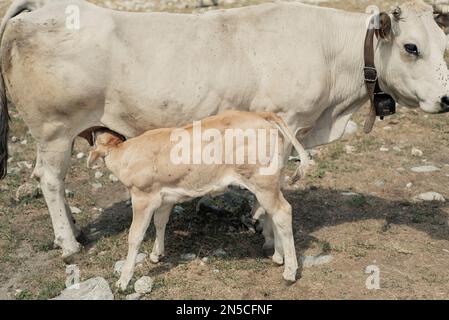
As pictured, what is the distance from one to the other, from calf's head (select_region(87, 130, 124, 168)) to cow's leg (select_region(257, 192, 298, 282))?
1.66 m

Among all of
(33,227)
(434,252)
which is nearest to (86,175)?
(33,227)

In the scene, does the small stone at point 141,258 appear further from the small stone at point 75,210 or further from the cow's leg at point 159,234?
the small stone at point 75,210

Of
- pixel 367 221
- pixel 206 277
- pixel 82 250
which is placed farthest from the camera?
pixel 367 221

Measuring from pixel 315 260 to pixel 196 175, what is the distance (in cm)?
170

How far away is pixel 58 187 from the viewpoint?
7285 millimetres

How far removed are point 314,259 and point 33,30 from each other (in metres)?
3.86

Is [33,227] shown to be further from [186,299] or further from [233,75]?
[233,75]

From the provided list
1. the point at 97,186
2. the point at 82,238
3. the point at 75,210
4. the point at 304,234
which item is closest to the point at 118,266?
the point at 82,238

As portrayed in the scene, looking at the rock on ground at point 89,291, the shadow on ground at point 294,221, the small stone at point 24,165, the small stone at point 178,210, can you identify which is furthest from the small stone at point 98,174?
the rock on ground at point 89,291

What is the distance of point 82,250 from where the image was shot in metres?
7.42

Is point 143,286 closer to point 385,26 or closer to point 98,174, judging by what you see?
point 98,174

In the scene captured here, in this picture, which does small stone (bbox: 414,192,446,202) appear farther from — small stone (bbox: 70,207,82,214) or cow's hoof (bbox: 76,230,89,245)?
small stone (bbox: 70,207,82,214)

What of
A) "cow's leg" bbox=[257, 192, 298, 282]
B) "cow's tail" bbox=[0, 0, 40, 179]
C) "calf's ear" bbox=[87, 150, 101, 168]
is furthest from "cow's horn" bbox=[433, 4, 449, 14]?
"cow's tail" bbox=[0, 0, 40, 179]

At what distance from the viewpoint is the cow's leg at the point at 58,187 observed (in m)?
7.09
